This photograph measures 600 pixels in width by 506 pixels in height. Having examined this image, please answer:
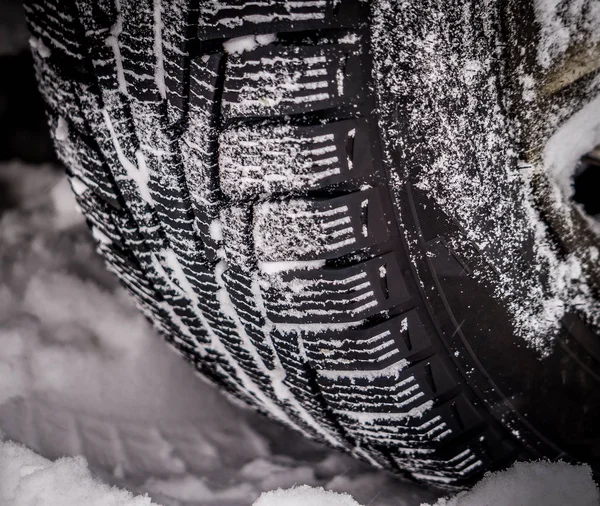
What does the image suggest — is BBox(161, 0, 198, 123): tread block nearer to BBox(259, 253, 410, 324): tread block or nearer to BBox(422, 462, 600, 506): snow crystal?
BBox(259, 253, 410, 324): tread block

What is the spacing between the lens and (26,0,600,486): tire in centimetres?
54

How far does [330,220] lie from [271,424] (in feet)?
2.36

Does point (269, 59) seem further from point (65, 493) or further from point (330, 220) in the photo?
point (65, 493)

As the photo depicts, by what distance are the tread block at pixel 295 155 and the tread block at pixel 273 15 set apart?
0.10m

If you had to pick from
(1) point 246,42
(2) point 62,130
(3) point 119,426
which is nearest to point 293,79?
(1) point 246,42

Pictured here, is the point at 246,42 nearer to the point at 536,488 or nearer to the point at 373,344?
the point at 373,344

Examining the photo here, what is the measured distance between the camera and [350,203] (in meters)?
0.56

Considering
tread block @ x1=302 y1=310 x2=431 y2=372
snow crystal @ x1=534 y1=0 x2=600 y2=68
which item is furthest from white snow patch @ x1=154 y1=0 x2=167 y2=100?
snow crystal @ x1=534 y1=0 x2=600 y2=68

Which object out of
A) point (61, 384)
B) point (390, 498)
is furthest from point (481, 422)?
point (61, 384)

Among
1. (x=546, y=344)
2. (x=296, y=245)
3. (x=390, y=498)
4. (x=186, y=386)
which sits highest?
(x=296, y=245)

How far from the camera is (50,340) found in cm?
109

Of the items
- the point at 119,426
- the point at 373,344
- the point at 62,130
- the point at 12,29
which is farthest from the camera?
the point at 12,29

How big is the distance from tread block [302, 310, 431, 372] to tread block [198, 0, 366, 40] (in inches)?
13.7

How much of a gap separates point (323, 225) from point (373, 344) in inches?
6.7
